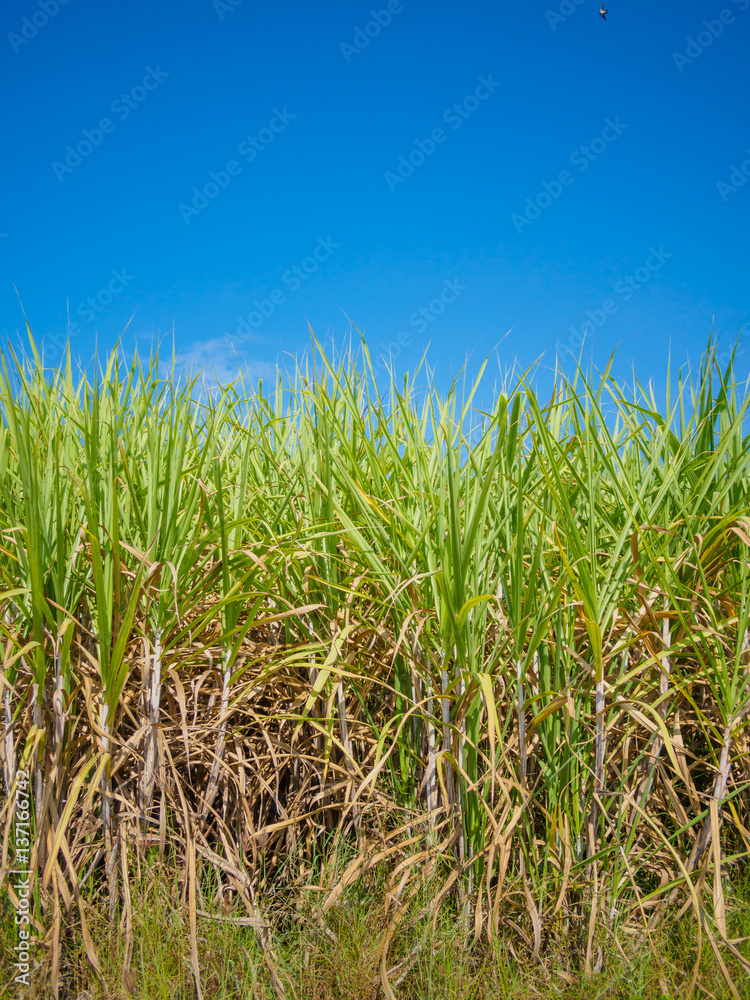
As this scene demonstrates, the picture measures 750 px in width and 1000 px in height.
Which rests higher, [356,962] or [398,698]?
[398,698]

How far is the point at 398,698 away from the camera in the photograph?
83.9 inches

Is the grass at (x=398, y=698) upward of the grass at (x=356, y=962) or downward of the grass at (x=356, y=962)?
upward

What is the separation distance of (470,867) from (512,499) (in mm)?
1168

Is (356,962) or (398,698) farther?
(398,698)

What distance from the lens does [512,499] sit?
2191mm

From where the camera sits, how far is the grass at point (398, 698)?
1.82 meters

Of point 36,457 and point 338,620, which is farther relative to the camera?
point 338,620

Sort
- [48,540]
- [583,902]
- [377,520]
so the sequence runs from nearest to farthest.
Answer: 1. [583,902]
2. [48,540]
3. [377,520]

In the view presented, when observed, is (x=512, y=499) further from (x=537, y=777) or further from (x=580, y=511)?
(x=537, y=777)

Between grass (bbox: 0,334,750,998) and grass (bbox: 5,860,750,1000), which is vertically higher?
grass (bbox: 0,334,750,998)

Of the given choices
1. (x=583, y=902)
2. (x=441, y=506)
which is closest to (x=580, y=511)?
(x=441, y=506)

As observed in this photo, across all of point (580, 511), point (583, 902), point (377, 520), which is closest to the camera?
point (583, 902)

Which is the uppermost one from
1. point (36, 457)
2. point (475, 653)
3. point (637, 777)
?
point (36, 457)

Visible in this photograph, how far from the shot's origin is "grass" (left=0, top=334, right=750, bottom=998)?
182cm
